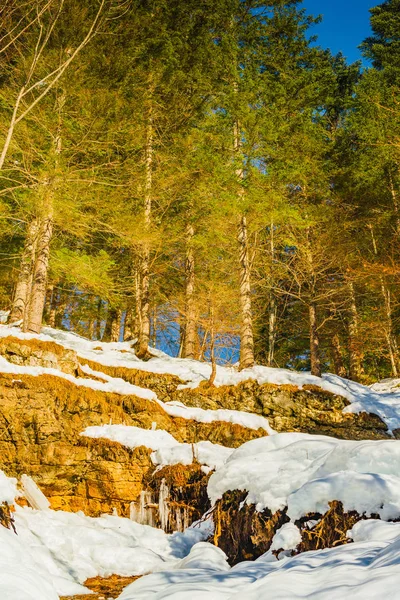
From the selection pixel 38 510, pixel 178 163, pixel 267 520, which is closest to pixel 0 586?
pixel 267 520

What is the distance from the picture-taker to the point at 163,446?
28.3 ft

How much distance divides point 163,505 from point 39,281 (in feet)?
21.4

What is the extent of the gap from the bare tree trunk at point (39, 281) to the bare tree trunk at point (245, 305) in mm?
5880

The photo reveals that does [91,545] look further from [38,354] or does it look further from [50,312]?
[50,312]

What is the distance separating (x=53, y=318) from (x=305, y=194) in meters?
12.3

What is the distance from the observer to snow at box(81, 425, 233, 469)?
26.6ft

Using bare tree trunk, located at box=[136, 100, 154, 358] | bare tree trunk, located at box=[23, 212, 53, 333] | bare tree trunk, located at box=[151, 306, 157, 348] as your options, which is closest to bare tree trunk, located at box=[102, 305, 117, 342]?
bare tree trunk, located at box=[151, 306, 157, 348]

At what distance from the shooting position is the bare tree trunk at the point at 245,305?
1206 centimetres

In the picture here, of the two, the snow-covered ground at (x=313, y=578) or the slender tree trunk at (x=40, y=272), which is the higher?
the slender tree trunk at (x=40, y=272)

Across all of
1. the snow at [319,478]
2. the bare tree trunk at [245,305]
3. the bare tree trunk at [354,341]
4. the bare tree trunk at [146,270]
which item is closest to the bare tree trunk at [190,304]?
the bare tree trunk at [146,270]

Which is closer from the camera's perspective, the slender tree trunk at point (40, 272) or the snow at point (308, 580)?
the snow at point (308, 580)

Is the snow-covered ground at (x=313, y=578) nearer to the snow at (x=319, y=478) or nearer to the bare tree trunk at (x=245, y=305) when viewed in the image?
the snow at (x=319, y=478)

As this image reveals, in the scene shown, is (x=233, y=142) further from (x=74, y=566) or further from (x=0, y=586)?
(x=0, y=586)

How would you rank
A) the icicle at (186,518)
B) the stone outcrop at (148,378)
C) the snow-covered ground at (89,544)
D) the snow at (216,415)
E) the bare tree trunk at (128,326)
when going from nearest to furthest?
the snow-covered ground at (89,544) < the icicle at (186,518) < the snow at (216,415) < the stone outcrop at (148,378) < the bare tree trunk at (128,326)
